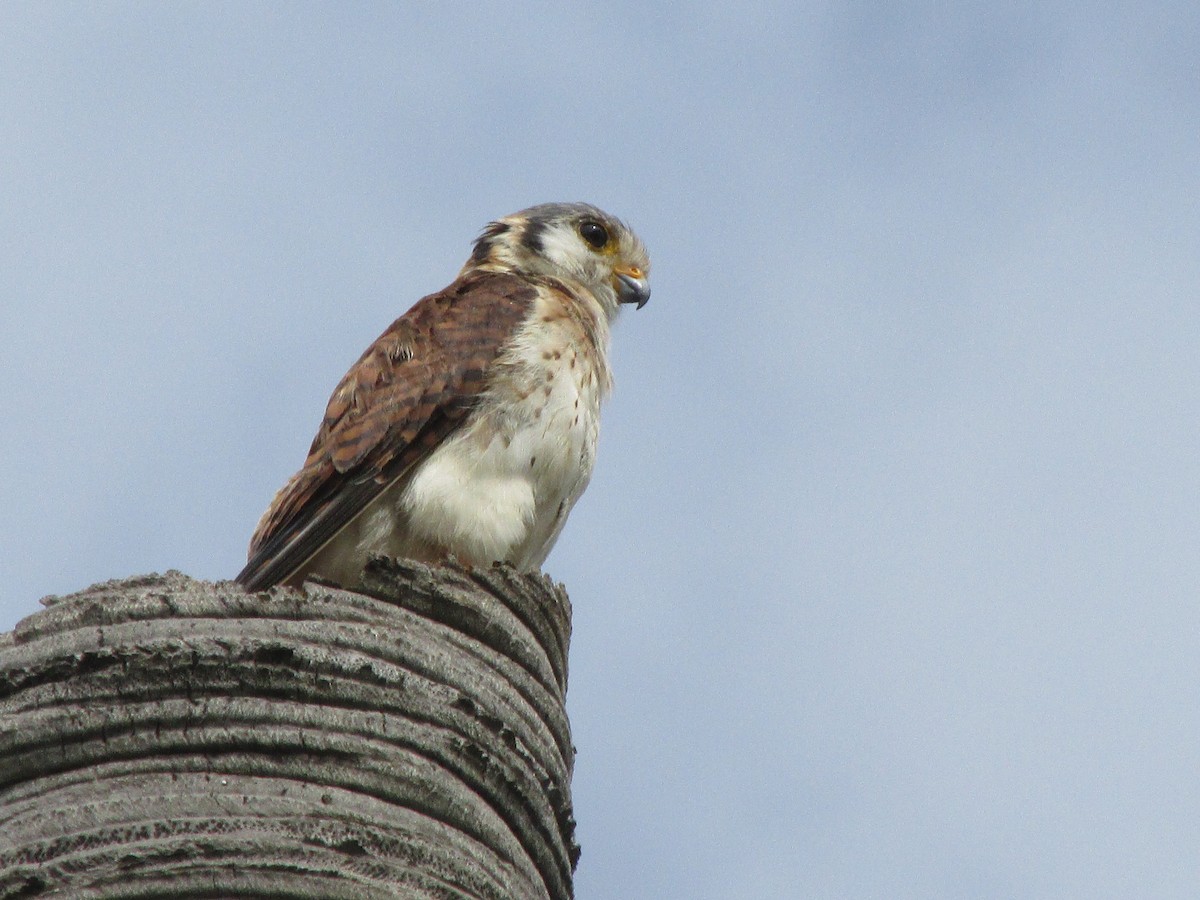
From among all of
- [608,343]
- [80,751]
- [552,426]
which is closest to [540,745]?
[80,751]

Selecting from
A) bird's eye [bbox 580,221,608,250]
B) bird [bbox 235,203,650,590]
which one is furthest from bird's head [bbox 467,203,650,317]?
bird [bbox 235,203,650,590]

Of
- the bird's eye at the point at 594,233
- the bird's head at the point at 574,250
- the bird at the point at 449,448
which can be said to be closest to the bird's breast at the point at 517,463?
the bird at the point at 449,448

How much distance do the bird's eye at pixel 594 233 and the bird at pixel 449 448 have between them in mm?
1356

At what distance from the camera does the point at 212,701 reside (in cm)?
279

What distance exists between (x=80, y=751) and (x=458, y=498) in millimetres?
2047

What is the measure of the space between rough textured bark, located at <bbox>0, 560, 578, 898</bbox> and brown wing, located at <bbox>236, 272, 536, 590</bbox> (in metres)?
1.38

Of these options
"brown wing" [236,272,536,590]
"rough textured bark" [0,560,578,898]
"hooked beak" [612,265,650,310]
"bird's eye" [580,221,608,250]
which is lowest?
"rough textured bark" [0,560,578,898]

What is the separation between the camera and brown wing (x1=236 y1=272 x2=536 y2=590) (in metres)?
4.55

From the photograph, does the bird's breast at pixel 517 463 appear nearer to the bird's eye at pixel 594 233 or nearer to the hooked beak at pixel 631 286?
the hooked beak at pixel 631 286

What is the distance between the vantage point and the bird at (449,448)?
4.67m

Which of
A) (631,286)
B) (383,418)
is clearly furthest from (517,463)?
(631,286)

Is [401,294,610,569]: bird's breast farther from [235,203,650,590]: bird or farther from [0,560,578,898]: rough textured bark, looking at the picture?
[0,560,578,898]: rough textured bark

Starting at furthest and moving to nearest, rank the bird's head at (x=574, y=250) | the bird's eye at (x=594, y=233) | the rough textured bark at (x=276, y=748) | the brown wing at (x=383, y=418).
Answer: the bird's eye at (x=594, y=233) → the bird's head at (x=574, y=250) → the brown wing at (x=383, y=418) → the rough textured bark at (x=276, y=748)

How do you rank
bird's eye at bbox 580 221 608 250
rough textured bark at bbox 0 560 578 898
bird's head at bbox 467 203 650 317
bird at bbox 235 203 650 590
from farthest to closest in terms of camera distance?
bird's eye at bbox 580 221 608 250
bird's head at bbox 467 203 650 317
bird at bbox 235 203 650 590
rough textured bark at bbox 0 560 578 898
